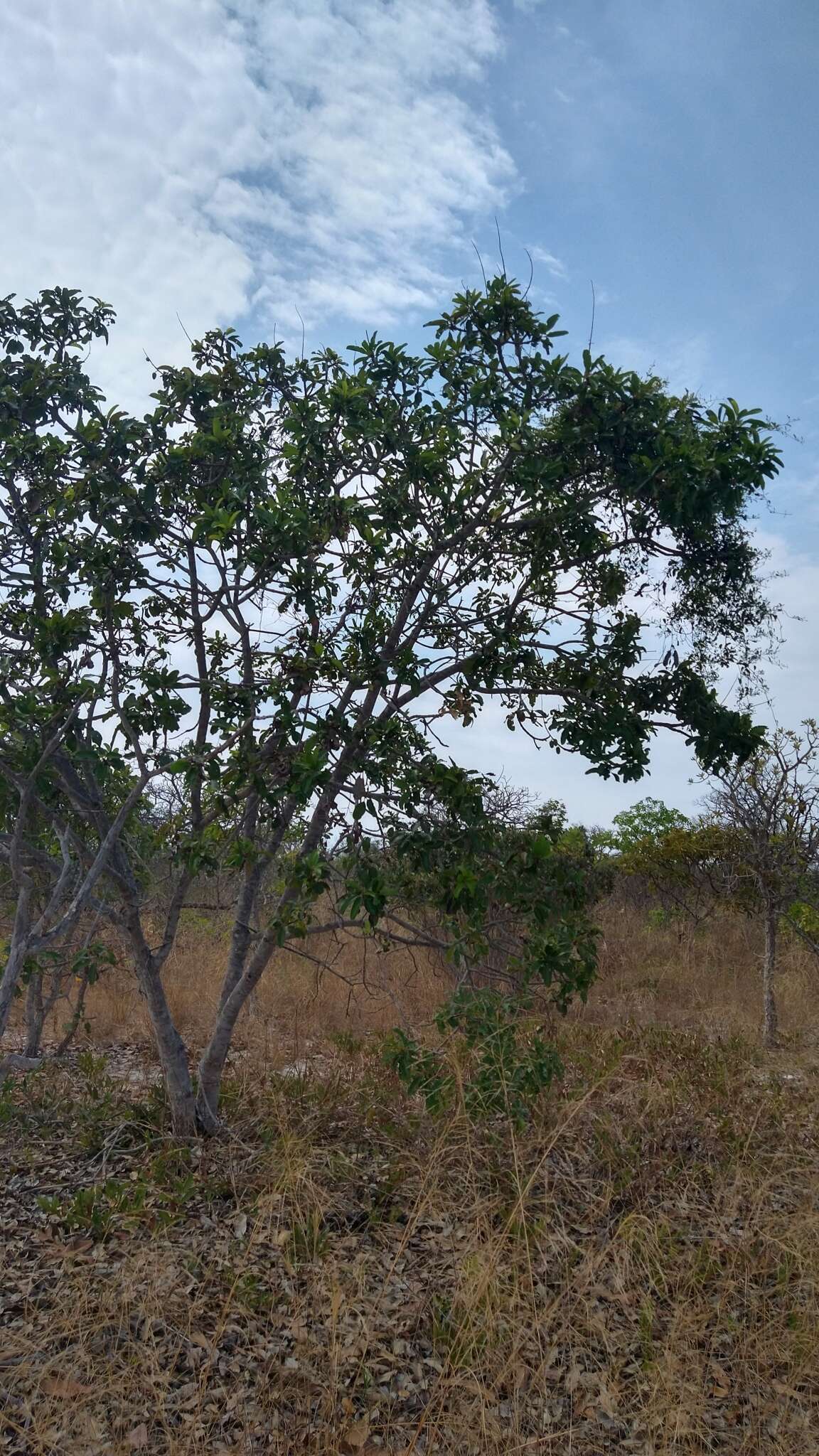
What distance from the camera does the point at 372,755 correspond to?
16.5 ft

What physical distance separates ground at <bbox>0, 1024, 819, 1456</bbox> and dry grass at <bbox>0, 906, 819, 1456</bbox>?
1cm

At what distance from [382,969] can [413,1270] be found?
1628mm

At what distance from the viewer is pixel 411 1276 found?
13.6 ft

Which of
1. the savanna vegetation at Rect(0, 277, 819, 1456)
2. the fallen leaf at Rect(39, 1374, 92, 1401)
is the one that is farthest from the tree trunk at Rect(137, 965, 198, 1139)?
the fallen leaf at Rect(39, 1374, 92, 1401)

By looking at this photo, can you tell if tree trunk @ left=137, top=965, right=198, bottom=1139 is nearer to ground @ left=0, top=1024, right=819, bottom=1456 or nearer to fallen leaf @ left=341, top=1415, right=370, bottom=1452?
ground @ left=0, top=1024, right=819, bottom=1456

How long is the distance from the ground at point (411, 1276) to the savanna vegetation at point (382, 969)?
0.02 m

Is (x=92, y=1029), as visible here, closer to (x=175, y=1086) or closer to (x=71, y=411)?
(x=175, y=1086)

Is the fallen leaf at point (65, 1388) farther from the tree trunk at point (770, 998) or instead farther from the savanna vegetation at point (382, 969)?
the tree trunk at point (770, 998)

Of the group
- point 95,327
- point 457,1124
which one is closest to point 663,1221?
point 457,1124

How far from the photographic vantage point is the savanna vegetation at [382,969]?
11.7 ft

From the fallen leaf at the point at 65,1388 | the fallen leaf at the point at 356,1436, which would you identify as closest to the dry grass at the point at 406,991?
the fallen leaf at the point at 356,1436

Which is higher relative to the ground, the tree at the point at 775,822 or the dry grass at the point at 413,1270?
the tree at the point at 775,822

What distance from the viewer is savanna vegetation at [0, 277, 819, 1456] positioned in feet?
11.7

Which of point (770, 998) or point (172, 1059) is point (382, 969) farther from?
point (770, 998)
